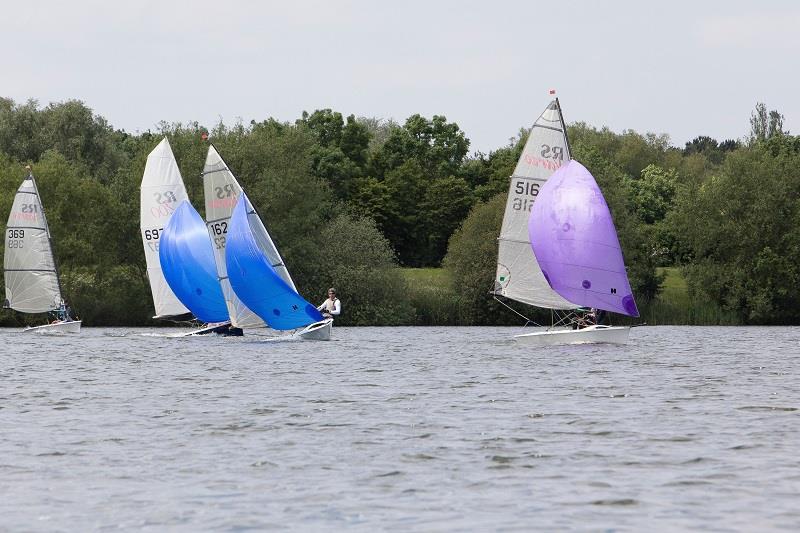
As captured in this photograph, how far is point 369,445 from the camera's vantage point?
2103 centimetres

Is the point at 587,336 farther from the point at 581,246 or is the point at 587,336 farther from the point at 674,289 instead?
the point at 674,289

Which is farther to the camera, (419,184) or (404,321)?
→ (419,184)

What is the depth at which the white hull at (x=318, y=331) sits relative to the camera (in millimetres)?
50750

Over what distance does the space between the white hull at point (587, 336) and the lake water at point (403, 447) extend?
19.1 ft

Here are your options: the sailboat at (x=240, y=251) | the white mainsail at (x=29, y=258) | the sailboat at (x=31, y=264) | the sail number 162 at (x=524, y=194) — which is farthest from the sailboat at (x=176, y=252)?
the sail number 162 at (x=524, y=194)

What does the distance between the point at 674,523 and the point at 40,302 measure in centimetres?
5840

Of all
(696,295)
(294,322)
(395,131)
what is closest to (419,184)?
(395,131)

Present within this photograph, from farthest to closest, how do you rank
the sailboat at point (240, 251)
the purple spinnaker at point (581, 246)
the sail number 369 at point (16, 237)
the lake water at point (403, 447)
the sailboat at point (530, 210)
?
the sail number 369 at point (16, 237) → the sailboat at point (240, 251) → the sailboat at point (530, 210) → the purple spinnaker at point (581, 246) → the lake water at point (403, 447)

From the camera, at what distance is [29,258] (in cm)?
6862

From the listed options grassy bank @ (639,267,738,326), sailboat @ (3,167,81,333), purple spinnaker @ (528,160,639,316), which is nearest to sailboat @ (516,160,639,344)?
purple spinnaker @ (528,160,639,316)

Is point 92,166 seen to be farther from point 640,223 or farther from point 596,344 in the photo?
point 596,344

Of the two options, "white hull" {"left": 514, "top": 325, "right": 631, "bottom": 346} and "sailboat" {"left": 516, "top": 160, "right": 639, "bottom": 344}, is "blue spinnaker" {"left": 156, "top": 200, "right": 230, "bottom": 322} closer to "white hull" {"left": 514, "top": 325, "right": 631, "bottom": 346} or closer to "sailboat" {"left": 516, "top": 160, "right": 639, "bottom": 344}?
"white hull" {"left": 514, "top": 325, "right": 631, "bottom": 346}

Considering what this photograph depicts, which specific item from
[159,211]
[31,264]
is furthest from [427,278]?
[159,211]

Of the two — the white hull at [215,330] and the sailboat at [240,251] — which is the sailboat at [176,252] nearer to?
the white hull at [215,330]
